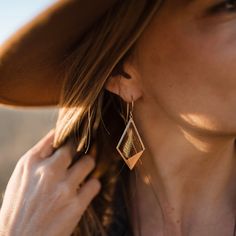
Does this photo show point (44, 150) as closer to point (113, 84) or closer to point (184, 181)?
point (113, 84)

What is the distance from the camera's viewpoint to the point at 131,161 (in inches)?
84.0

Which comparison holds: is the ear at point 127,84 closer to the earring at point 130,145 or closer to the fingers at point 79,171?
the earring at point 130,145

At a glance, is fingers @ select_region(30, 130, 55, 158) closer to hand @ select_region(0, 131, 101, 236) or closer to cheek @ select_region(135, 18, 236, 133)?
hand @ select_region(0, 131, 101, 236)

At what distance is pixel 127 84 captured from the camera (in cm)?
214

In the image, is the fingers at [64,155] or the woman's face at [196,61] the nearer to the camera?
the woman's face at [196,61]

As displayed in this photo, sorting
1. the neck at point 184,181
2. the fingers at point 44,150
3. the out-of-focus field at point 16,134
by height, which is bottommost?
the out-of-focus field at point 16,134

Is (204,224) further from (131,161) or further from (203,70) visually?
(203,70)

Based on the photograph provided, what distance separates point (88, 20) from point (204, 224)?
0.83 meters

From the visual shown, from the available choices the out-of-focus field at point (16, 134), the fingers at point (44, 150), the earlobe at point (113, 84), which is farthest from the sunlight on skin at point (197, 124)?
the out-of-focus field at point (16, 134)

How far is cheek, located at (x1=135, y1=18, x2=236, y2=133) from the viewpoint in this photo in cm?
184

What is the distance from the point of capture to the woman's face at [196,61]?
6.04 ft

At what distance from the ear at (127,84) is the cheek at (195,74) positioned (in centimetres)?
10

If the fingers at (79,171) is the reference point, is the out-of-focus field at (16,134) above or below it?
below

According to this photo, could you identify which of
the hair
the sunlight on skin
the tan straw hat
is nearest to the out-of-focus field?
the hair
